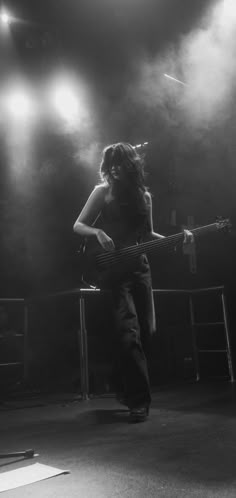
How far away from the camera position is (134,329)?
2.17m

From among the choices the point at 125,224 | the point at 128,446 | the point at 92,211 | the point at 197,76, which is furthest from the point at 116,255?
the point at 197,76

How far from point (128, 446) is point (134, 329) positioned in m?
0.68

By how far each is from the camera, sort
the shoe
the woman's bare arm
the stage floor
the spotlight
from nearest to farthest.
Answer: the stage floor < the shoe < the woman's bare arm < the spotlight

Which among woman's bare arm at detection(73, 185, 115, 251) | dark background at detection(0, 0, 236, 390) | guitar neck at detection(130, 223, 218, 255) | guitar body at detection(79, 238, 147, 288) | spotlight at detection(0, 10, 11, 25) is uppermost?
spotlight at detection(0, 10, 11, 25)

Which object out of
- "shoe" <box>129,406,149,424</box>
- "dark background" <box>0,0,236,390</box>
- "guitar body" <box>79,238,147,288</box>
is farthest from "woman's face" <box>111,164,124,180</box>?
"dark background" <box>0,0,236,390</box>

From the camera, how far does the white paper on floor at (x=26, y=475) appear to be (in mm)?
1197

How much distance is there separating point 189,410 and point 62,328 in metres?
1.93

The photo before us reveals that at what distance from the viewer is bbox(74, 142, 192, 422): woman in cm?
213

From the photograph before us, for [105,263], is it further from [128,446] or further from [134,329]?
[128,446]

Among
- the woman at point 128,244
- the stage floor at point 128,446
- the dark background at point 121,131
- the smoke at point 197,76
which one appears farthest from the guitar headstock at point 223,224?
the smoke at point 197,76

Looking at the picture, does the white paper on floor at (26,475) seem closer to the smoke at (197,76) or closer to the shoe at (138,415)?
the shoe at (138,415)

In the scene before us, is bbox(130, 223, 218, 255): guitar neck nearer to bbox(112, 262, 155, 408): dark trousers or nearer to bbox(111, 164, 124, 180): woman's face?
bbox(112, 262, 155, 408): dark trousers

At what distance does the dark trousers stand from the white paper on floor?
0.81 metres

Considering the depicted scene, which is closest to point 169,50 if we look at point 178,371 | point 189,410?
point 178,371
